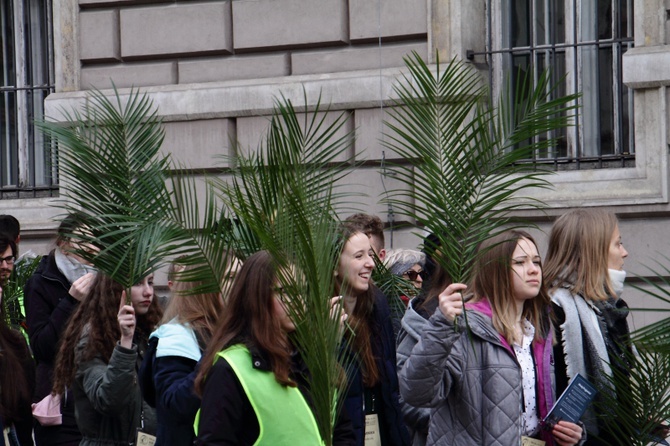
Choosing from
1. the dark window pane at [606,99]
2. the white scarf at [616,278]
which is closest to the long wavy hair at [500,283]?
the white scarf at [616,278]

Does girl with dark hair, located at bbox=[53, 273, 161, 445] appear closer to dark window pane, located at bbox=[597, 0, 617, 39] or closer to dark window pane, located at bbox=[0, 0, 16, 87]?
dark window pane, located at bbox=[597, 0, 617, 39]

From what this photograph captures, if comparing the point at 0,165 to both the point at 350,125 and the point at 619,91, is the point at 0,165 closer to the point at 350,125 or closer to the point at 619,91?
the point at 350,125

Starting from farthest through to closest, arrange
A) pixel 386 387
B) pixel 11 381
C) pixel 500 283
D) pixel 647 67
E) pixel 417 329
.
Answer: pixel 647 67, pixel 11 381, pixel 386 387, pixel 417 329, pixel 500 283

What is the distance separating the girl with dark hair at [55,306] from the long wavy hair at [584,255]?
190cm

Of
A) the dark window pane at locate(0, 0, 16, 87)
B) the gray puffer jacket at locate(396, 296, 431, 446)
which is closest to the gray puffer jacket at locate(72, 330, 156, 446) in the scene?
the gray puffer jacket at locate(396, 296, 431, 446)

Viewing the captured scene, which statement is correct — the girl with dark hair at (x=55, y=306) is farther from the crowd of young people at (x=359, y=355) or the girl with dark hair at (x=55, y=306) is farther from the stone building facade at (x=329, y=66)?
the stone building facade at (x=329, y=66)

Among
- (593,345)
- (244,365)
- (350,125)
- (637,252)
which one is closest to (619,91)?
(637,252)

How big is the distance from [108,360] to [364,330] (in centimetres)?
106

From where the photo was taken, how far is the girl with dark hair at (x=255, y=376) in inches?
148

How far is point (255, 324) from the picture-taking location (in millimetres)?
3891

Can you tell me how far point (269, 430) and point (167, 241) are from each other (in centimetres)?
128

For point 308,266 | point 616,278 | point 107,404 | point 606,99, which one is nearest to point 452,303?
point 308,266

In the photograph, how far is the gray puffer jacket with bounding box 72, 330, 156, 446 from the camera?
16.7ft

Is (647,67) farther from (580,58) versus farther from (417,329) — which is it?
(417,329)
